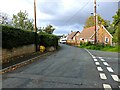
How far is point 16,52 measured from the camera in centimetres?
1530

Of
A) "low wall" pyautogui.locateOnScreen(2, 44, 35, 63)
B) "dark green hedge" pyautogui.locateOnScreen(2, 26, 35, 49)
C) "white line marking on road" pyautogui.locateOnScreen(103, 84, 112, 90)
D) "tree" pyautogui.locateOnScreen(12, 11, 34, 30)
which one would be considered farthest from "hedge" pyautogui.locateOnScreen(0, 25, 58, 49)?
"tree" pyautogui.locateOnScreen(12, 11, 34, 30)

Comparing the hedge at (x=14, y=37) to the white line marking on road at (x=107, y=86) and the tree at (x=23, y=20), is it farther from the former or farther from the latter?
the tree at (x=23, y=20)

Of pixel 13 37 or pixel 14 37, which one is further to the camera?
pixel 14 37

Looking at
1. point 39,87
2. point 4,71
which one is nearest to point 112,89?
point 39,87

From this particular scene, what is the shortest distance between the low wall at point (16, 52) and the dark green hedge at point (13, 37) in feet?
1.09

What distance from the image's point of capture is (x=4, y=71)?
934 centimetres

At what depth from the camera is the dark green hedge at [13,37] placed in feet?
41.8

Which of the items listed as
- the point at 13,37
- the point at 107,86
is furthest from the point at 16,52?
the point at 107,86

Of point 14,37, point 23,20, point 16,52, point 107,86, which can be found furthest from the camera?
point 23,20

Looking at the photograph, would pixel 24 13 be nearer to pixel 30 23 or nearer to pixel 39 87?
pixel 30 23

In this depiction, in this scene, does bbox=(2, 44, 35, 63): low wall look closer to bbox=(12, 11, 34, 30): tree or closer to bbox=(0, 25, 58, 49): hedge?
bbox=(0, 25, 58, 49): hedge

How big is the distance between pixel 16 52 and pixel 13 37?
153 centimetres

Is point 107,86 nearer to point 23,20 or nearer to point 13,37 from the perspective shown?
point 13,37

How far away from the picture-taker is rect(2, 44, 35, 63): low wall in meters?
12.7
